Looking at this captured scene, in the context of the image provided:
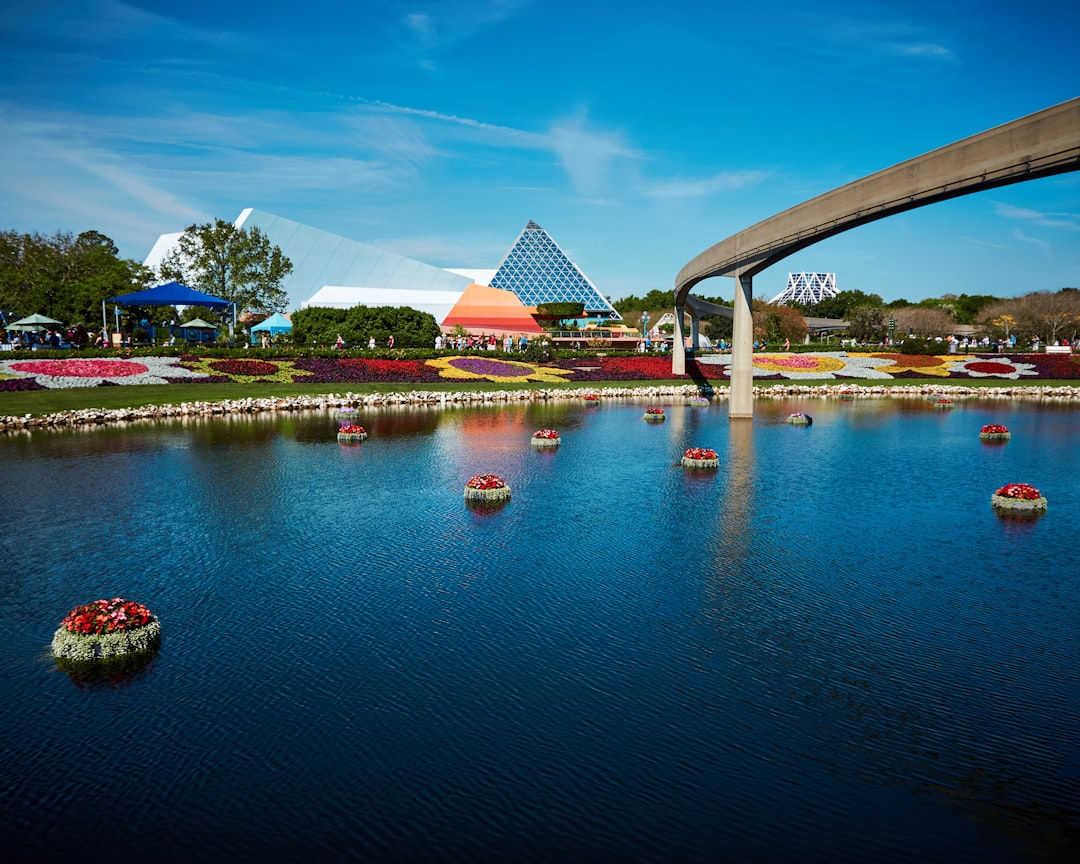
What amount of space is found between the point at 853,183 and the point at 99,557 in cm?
1995

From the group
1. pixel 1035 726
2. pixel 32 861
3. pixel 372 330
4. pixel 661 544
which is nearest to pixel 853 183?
pixel 661 544

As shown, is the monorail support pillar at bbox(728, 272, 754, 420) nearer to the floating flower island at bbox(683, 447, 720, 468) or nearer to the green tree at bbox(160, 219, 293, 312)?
the floating flower island at bbox(683, 447, 720, 468)

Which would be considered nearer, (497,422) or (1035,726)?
(1035,726)

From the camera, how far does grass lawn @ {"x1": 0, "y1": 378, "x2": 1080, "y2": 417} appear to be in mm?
30766

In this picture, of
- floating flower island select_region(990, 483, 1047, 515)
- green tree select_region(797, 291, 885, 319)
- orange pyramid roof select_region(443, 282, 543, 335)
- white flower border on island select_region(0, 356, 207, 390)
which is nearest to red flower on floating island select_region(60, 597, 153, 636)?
floating flower island select_region(990, 483, 1047, 515)

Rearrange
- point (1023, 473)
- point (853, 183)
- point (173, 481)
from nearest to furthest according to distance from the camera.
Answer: point (173, 481)
point (1023, 473)
point (853, 183)

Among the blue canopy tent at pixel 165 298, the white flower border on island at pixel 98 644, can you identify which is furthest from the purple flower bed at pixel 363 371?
the white flower border on island at pixel 98 644

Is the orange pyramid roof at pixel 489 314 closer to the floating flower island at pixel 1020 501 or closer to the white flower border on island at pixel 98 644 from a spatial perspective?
the floating flower island at pixel 1020 501

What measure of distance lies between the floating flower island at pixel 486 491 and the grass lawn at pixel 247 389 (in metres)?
20.8

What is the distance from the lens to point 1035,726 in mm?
7047

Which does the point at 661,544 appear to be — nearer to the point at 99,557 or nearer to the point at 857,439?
the point at 99,557

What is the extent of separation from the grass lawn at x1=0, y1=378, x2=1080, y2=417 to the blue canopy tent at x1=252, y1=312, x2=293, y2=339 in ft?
74.4

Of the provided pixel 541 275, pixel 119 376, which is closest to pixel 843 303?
pixel 541 275

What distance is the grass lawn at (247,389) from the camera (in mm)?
30766
